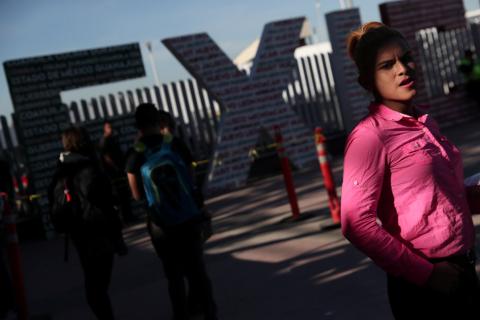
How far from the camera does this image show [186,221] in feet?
15.4

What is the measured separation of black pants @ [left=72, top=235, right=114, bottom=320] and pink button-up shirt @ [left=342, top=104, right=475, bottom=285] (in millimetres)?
3211

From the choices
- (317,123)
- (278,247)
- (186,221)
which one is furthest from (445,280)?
(317,123)

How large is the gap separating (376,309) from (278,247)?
9.73 ft

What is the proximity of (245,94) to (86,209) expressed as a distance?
35.6 ft

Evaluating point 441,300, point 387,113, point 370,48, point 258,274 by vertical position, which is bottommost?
point 258,274

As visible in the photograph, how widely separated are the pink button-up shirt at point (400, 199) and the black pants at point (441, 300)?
0.30 feet

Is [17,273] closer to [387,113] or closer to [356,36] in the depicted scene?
[356,36]

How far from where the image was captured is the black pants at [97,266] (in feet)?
16.6

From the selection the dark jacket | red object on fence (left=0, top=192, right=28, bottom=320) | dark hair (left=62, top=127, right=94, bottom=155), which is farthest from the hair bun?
red object on fence (left=0, top=192, right=28, bottom=320)

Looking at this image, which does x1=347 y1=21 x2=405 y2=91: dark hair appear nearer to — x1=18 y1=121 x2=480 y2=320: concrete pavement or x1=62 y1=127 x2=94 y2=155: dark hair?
x1=18 y1=121 x2=480 y2=320: concrete pavement

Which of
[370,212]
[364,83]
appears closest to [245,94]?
[364,83]

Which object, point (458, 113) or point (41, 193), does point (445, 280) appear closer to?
point (41, 193)

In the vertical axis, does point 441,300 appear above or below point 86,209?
below

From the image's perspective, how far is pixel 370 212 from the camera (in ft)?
6.93
